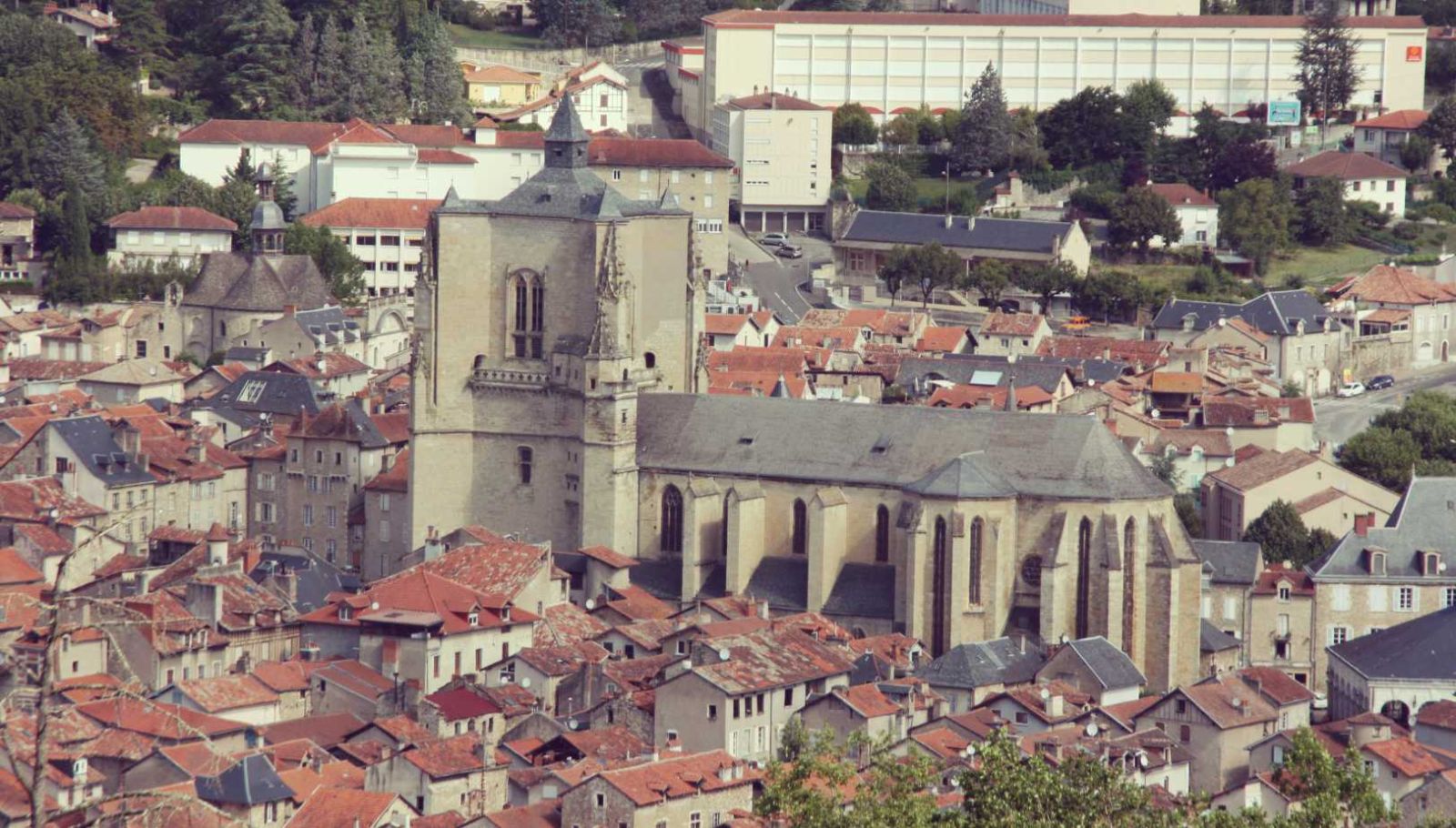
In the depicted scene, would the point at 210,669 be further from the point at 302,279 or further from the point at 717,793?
the point at 302,279

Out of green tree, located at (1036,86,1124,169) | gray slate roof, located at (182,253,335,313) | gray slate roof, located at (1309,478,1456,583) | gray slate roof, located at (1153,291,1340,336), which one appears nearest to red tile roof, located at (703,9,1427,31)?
green tree, located at (1036,86,1124,169)

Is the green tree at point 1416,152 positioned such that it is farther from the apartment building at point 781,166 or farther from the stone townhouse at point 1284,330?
the stone townhouse at point 1284,330

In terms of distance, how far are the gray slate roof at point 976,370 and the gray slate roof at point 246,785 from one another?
45.4m

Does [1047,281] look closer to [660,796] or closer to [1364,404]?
[1364,404]

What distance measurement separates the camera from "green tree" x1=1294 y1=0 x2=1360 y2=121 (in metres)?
134

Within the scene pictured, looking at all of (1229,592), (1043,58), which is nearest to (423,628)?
(1229,592)

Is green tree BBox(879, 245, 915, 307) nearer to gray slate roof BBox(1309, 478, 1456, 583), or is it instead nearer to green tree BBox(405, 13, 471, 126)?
green tree BBox(405, 13, 471, 126)

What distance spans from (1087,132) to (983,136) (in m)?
4.10

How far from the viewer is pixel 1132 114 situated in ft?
418

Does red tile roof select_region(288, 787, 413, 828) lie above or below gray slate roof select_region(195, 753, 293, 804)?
below

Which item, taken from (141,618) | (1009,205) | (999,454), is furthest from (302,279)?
(141,618)

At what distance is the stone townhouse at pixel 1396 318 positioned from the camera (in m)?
107

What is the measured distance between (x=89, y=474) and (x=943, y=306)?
140ft

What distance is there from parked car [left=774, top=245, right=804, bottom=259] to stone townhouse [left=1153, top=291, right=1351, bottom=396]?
18254 millimetres
